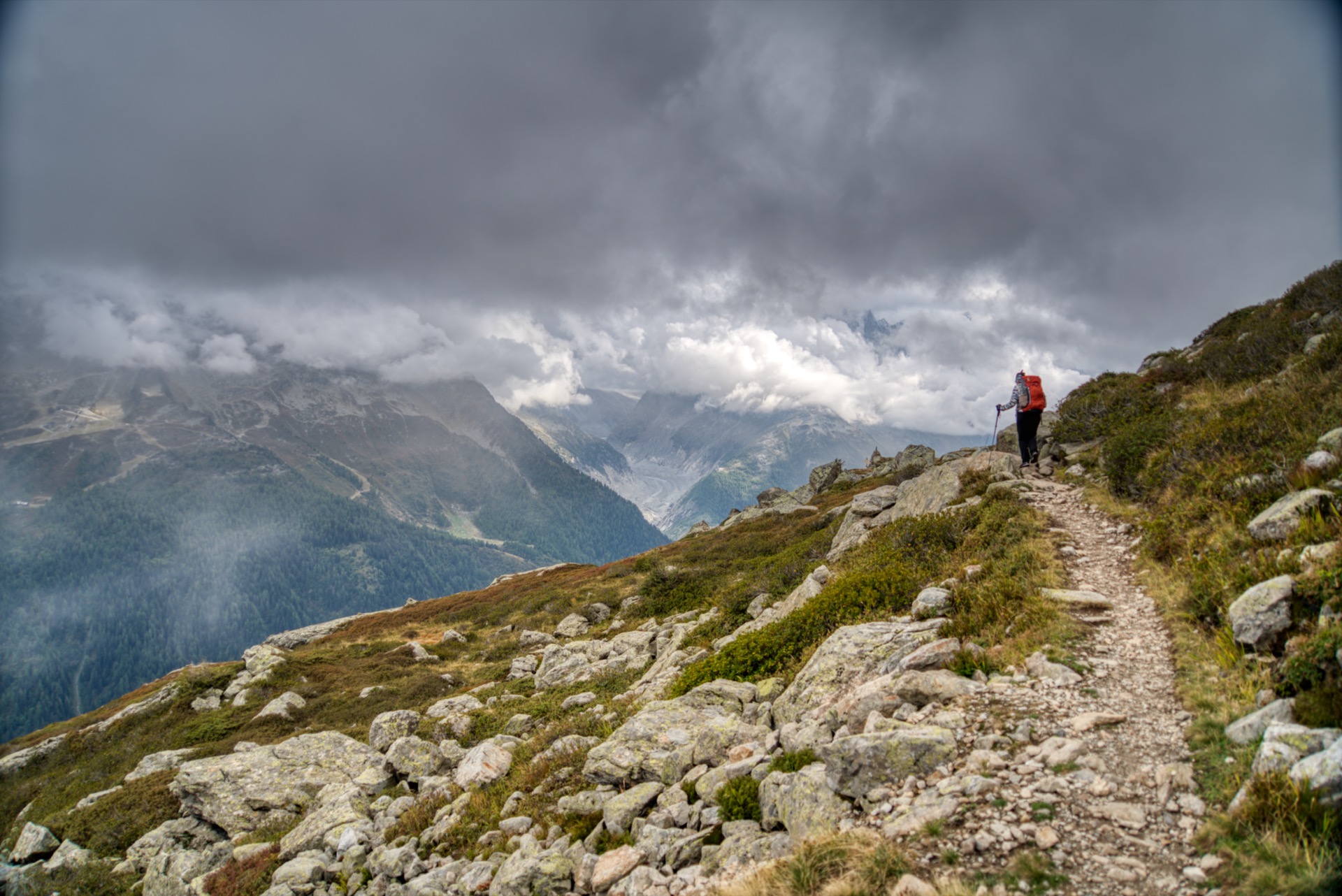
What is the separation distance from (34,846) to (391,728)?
1190 centimetres

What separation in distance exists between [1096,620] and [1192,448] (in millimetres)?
7052

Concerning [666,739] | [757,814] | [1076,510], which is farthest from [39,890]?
[1076,510]

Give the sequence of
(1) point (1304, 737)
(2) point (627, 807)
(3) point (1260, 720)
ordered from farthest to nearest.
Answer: (2) point (627, 807), (3) point (1260, 720), (1) point (1304, 737)

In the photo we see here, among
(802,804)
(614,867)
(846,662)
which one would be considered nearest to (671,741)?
(614,867)

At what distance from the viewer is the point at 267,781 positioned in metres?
17.5

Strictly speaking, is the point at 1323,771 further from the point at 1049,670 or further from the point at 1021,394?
the point at 1021,394

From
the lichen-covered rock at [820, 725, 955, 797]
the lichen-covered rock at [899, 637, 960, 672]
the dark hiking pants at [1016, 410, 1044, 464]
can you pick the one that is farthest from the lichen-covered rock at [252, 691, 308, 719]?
the dark hiking pants at [1016, 410, 1044, 464]

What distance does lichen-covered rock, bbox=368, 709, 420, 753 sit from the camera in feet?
64.5

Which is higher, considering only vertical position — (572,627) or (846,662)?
(846,662)

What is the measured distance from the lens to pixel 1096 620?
9.13 meters

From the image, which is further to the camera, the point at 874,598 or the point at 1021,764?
the point at 874,598

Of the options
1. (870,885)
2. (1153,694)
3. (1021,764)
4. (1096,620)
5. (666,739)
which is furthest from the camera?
(666,739)

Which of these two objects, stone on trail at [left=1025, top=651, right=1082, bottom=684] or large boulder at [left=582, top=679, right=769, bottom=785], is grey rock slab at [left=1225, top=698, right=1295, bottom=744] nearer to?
stone on trail at [left=1025, top=651, right=1082, bottom=684]

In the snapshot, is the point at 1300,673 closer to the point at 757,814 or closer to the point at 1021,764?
the point at 1021,764
